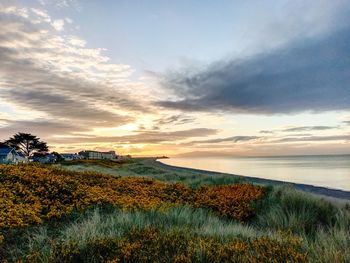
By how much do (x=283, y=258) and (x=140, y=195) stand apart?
309 inches

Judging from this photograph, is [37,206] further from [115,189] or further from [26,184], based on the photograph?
[115,189]

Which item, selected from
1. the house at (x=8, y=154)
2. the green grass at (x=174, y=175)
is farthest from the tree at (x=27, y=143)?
the green grass at (x=174, y=175)

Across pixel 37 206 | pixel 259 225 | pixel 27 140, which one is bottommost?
pixel 259 225

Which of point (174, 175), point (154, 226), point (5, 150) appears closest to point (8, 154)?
point (5, 150)

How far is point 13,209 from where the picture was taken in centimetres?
831

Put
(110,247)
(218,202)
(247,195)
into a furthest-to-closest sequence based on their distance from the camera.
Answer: (247,195) < (218,202) < (110,247)

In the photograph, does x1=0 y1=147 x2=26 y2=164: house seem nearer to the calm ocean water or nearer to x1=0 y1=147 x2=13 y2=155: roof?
x1=0 y1=147 x2=13 y2=155: roof

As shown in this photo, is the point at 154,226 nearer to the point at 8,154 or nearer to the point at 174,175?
the point at 174,175

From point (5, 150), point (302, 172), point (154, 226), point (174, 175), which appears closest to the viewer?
point (154, 226)

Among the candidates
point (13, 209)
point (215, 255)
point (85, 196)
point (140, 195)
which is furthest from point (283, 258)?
point (140, 195)

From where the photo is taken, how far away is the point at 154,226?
7.11 m

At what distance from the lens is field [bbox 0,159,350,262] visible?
533 cm

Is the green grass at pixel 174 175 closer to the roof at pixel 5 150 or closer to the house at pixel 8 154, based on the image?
the house at pixel 8 154

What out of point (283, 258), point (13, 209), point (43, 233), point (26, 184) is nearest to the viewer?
point (283, 258)
